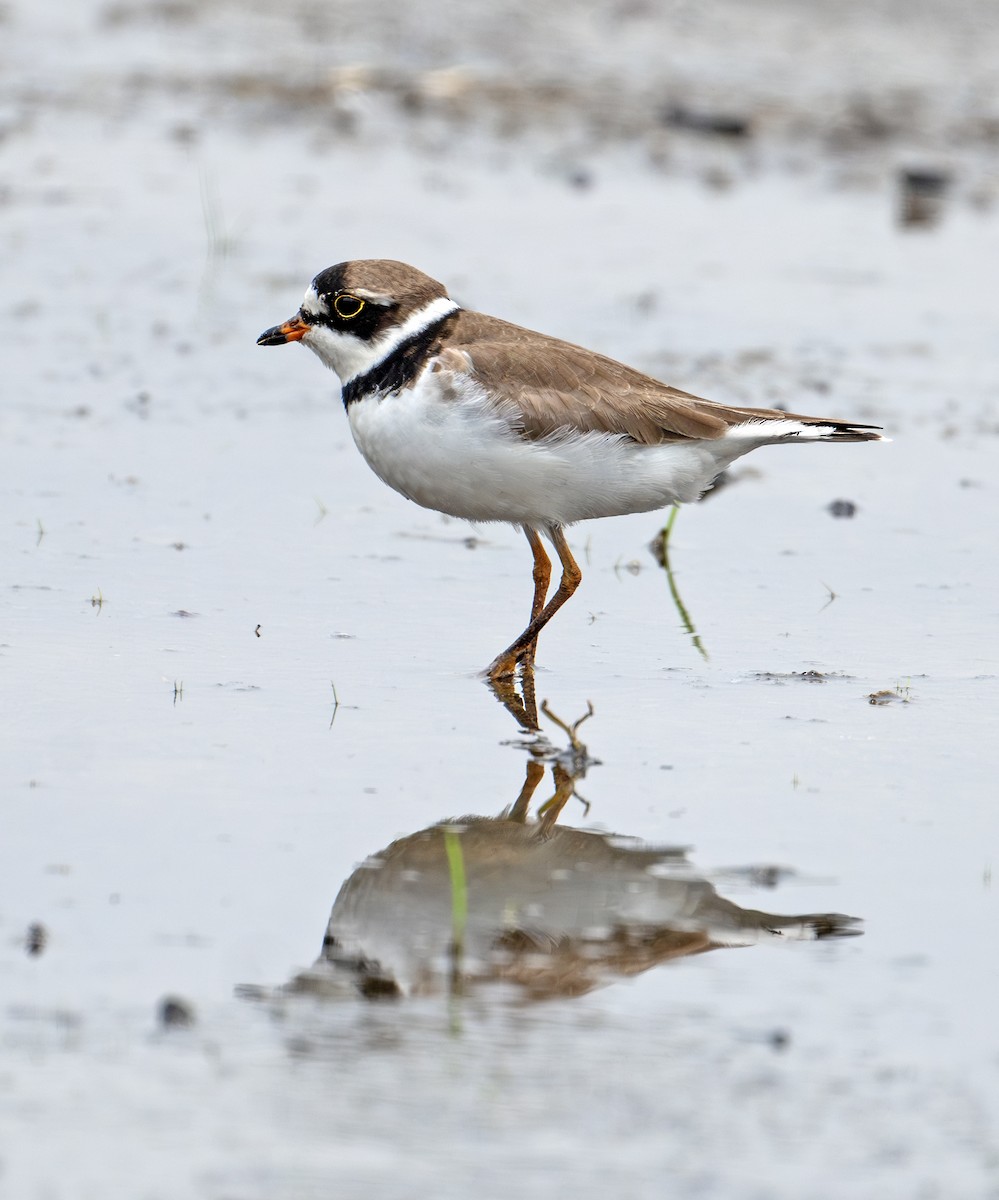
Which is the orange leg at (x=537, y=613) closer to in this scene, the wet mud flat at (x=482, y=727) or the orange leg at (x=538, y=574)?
the orange leg at (x=538, y=574)

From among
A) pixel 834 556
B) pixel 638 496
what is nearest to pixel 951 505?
pixel 834 556

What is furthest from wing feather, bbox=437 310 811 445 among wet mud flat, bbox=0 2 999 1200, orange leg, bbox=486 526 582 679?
wet mud flat, bbox=0 2 999 1200

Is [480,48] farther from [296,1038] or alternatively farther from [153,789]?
[296,1038]

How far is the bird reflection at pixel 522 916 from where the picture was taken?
13.5ft

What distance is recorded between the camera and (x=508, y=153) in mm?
13945

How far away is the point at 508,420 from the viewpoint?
6.10 m

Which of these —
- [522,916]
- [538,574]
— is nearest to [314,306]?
[538,574]

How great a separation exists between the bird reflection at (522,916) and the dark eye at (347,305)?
1.99m

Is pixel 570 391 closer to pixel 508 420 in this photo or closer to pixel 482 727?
pixel 508 420

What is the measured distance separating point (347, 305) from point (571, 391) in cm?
77

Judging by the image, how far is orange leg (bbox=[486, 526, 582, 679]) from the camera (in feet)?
20.2

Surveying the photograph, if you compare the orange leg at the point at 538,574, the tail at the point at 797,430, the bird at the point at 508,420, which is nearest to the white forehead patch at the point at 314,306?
the bird at the point at 508,420

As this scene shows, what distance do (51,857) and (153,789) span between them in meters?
0.48

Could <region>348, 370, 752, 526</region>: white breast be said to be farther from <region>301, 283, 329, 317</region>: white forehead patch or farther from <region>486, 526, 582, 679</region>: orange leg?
<region>301, 283, 329, 317</region>: white forehead patch
